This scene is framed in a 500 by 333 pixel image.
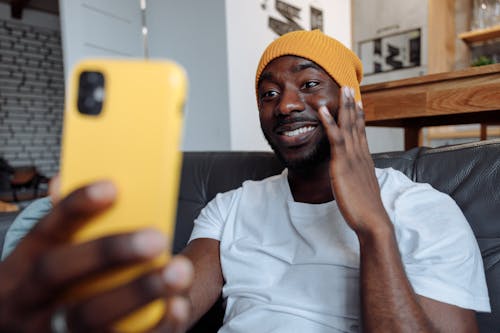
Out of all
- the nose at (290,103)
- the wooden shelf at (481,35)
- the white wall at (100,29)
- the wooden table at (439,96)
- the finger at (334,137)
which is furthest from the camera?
the wooden shelf at (481,35)

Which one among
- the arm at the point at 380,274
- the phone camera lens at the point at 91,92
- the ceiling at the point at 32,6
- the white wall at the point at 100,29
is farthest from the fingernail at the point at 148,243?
the ceiling at the point at 32,6

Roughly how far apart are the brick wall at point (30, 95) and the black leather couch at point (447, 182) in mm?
5593

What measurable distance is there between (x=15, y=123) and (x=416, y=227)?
6519mm

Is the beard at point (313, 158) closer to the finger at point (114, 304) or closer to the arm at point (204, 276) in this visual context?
the arm at point (204, 276)

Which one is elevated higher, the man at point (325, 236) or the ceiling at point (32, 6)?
the ceiling at point (32, 6)

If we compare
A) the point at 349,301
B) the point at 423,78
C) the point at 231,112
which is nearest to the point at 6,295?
the point at 349,301

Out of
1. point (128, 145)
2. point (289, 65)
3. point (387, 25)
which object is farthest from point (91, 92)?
point (387, 25)

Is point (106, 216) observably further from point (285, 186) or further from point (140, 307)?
point (285, 186)

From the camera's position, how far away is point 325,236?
86cm

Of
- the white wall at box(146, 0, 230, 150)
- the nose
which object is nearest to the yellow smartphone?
the nose

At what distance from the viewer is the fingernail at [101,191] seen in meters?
0.28

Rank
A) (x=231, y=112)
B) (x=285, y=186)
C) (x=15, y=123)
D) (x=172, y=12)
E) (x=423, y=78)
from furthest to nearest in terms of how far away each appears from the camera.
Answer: (x=15, y=123)
(x=172, y=12)
(x=231, y=112)
(x=423, y=78)
(x=285, y=186)

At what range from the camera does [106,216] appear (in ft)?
0.98

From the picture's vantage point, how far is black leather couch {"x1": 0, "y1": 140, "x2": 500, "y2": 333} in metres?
0.85
